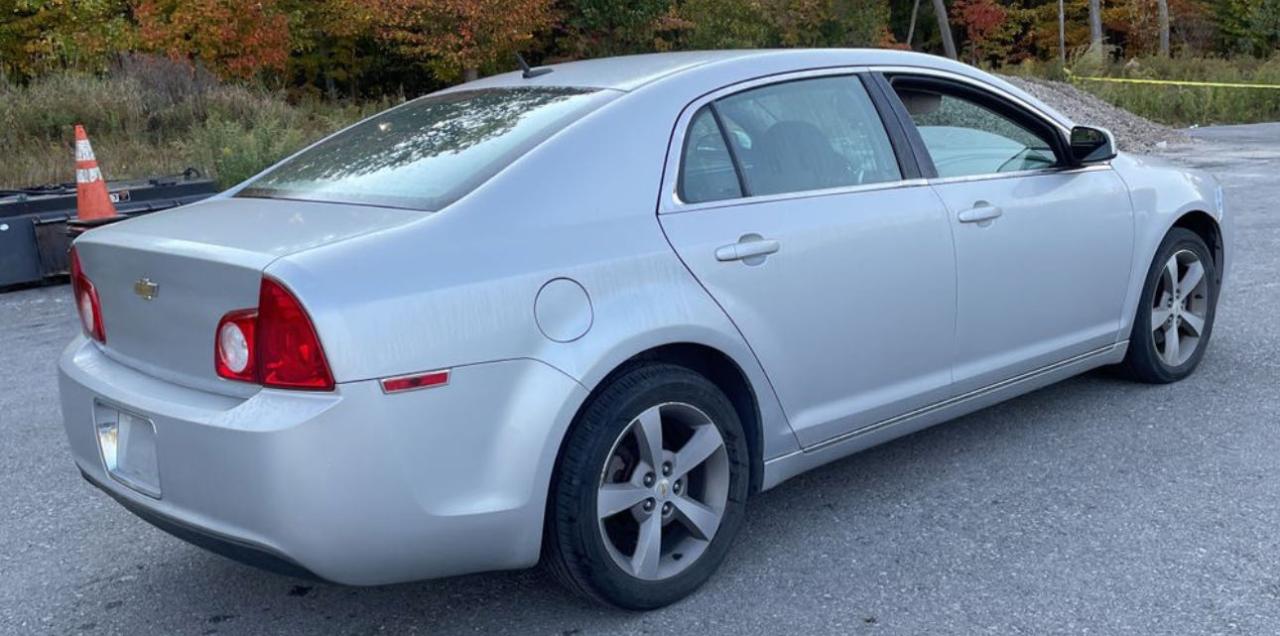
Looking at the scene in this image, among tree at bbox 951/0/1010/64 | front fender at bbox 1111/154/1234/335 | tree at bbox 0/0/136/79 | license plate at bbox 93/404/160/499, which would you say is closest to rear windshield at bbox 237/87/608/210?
license plate at bbox 93/404/160/499

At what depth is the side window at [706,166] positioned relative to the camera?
3.78 m

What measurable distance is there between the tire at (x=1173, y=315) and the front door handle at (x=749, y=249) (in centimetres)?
223

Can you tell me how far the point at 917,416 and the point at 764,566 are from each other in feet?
2.69

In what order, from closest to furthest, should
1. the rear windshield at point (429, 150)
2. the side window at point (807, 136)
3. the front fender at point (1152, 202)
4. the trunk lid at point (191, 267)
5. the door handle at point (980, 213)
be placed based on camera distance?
the trunk lid at point (191, 267)
the rear windshield at point (429, 150)
the side window at point (807, 136)
the door handle at point (980, 213)
the front fender at point (1152, 202)

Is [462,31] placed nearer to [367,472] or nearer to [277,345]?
[277,345]

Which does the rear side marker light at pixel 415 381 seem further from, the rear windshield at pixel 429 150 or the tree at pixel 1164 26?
the tree at pixel 1164 26

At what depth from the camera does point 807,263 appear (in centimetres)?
390

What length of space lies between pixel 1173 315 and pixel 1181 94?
25.5 m

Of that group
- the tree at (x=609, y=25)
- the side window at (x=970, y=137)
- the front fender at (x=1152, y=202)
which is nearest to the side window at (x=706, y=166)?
the side window at (x=970, y=137)

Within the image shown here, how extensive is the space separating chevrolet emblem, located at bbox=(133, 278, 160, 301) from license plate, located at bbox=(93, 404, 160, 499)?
0.31 metres

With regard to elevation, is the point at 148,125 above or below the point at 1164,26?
above

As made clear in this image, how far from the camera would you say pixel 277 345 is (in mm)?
3072

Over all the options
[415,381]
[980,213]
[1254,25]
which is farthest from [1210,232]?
[1254,25]

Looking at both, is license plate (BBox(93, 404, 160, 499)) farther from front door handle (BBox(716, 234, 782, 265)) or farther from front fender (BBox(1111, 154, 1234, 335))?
front fender (BBox(1111, 154, 1234, 335))
